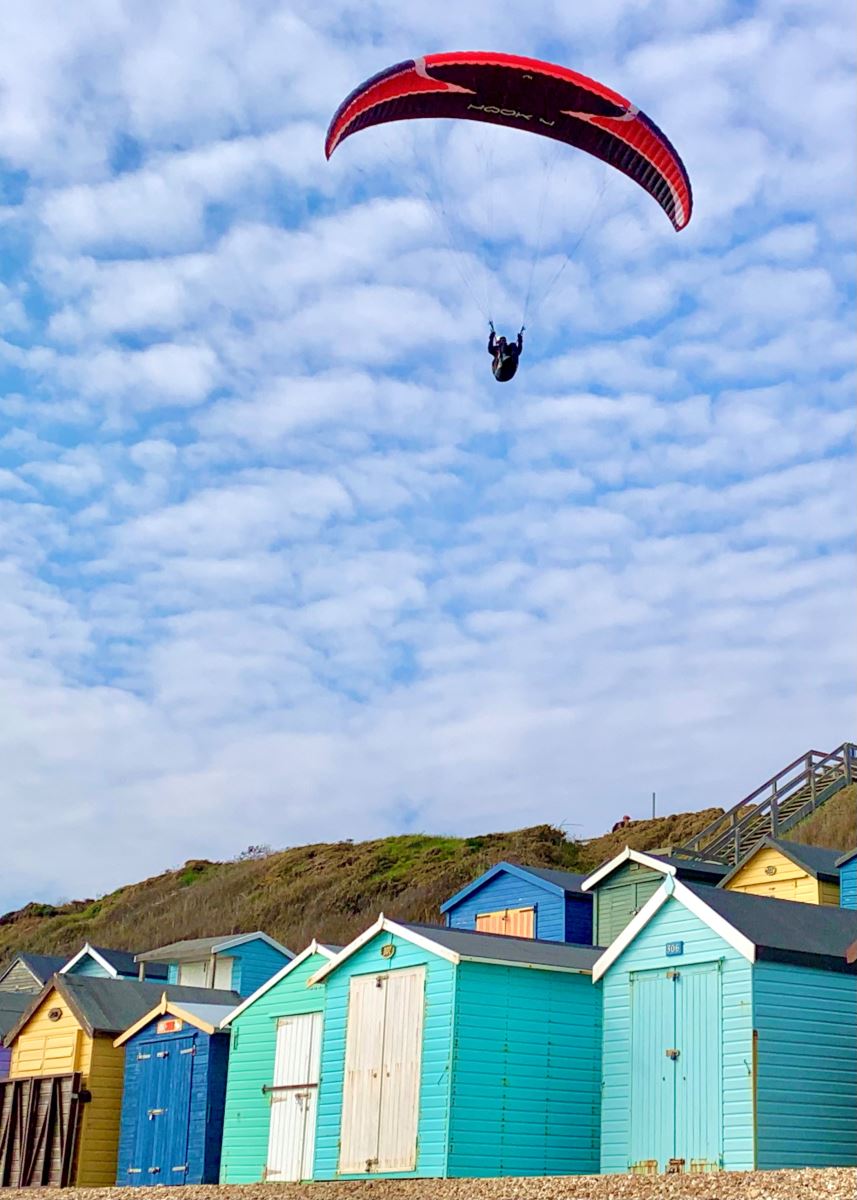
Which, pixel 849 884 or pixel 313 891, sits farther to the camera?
pixel 313 891

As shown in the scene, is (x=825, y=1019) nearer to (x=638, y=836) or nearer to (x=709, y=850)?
(x=709, y=850)

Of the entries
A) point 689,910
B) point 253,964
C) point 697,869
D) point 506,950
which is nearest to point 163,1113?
point 253,964

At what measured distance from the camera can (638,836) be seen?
195 feet

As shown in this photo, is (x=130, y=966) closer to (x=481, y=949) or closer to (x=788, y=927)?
(x=481, y=949)

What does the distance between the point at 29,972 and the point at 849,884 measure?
20.5 m

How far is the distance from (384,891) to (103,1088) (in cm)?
3332

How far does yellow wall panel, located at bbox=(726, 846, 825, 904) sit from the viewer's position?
93.9 feet

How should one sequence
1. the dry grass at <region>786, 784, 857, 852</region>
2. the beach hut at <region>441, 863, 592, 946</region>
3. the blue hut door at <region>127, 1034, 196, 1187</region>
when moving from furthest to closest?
the dry grass at <region>786, 784, 857, 852</region>, the beach hut at <region>441, 863, 592, 946</region>, the blue hut door at <region>127, 1034, 196, 1187</region>

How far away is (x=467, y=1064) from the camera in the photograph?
1938cm

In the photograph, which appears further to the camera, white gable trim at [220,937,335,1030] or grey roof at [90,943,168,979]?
grey roof at [90,943,168,979]

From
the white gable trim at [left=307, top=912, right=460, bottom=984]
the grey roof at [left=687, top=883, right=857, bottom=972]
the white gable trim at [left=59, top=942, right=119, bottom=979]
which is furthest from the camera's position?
the white gable trim at [left=59, top=942, right=119, bottom=979]

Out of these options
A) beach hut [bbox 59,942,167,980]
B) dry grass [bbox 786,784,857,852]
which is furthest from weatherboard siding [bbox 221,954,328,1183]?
dry grass [bbox 786,784,857,852]

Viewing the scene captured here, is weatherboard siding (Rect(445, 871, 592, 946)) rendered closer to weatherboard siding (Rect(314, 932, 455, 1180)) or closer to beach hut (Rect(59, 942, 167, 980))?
beach hut (Rect(59, 942, 167, 980))

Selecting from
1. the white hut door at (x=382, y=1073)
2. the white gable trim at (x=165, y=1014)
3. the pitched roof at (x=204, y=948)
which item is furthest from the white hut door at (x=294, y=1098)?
the pitched roof at (x=204, y=948)
